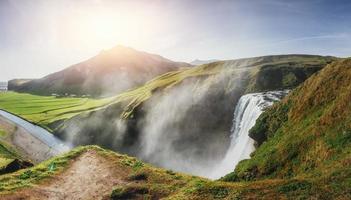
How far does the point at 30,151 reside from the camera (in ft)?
307

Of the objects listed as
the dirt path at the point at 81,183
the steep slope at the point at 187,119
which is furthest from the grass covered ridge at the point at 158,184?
the steep slope at the point at 187,119

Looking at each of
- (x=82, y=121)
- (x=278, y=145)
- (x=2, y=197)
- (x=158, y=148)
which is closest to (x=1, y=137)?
(x=82, y=121)

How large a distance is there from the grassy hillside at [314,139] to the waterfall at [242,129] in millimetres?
16179

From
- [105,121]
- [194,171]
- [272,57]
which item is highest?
[272,57]

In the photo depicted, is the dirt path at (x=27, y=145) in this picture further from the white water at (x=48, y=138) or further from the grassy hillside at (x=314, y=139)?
the grassy hillside at (x=314, y=139)

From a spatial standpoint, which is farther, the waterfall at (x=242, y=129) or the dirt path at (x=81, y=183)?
the waterfall at (x=242, y=129)

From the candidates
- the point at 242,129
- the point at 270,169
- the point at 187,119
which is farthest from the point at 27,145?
the point at 270,169

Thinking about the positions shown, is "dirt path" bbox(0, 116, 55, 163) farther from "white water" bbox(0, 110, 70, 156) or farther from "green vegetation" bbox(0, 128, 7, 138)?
"white water" bbox(0, 110, 70, 156)

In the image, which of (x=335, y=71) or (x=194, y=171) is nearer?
(x=335, y=71)

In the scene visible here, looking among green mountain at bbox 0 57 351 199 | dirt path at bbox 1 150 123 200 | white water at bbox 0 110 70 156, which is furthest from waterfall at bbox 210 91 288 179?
white water at bbox 0 110 70 156

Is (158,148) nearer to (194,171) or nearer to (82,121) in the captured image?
(194,171)

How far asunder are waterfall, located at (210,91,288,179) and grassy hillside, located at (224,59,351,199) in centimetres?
1618

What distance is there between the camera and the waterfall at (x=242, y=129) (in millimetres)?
61531

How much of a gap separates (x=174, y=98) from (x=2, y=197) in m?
71.3
